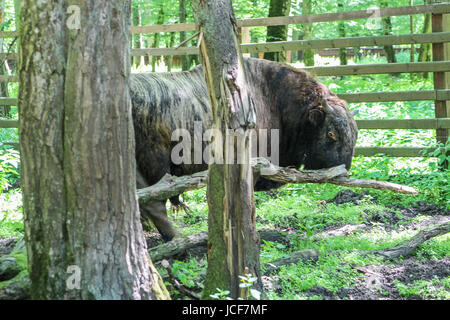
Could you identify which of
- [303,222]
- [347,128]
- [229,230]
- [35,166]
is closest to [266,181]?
[303,222]

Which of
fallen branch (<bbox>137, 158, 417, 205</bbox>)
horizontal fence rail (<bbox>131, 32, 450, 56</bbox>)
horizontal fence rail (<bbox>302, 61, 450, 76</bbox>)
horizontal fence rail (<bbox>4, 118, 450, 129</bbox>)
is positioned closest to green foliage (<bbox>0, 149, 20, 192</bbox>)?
horizontal fence rail (<bbox>131, 32, 450, 56</bbox>)

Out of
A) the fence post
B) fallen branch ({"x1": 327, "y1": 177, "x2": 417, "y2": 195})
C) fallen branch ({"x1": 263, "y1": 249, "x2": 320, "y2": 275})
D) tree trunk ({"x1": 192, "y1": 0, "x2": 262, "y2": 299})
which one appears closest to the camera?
tree trunk ({"x1": 192, "y1": 0, "x2": 262, "y2": 299})

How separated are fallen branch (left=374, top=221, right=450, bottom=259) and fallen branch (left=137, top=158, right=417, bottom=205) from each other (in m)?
0.51

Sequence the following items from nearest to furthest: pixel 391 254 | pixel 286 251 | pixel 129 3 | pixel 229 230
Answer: pixel 129 3 < pixel 229 230 < pixel 391 254 < pixel 286 251

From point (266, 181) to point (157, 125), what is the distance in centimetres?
183

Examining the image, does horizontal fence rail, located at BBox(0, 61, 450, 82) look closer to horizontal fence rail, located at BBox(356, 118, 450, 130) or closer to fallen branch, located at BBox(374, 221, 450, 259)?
horizontal fence rail, located at BBox(356, 118, 450, 130)

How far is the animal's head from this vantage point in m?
6.32

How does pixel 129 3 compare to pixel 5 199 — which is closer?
pixel 129 3

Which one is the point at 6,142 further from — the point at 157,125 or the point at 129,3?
the point at 129,3

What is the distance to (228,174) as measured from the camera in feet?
12.1

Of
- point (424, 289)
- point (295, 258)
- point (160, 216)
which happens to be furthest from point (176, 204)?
point (424, 289)

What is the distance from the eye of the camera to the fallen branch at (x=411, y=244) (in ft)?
17.1

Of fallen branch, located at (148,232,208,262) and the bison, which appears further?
the bison
